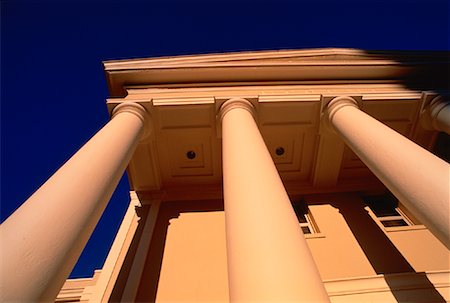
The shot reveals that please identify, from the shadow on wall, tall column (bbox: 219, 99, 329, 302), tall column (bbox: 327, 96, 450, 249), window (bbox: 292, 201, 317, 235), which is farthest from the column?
tall column (bbox: 219, 99, 329, 302)

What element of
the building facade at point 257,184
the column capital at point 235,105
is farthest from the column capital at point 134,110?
the column capital at point 235,105

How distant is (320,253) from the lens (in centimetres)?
1316

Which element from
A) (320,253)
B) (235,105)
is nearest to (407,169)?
(320,253)

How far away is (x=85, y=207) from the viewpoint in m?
7.32

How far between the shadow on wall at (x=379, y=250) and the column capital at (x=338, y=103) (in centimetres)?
587

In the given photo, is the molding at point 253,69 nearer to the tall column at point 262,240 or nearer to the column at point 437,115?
the column at point 437,115

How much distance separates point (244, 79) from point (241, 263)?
1166 cm

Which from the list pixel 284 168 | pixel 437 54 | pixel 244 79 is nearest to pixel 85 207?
pixel 244 79

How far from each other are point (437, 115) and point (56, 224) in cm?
1551

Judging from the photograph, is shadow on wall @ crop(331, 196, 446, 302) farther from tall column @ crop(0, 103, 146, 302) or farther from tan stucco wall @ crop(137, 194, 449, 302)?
tall column @ crop(0, 103, 146, 302)

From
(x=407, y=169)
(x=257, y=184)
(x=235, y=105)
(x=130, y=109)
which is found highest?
(x=130, y=109)

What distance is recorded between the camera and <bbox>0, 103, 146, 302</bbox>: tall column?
5027 millimetres

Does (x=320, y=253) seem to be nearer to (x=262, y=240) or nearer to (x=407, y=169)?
(x=407, y=169)

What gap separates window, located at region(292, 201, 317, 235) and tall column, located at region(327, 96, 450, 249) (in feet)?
19.0
